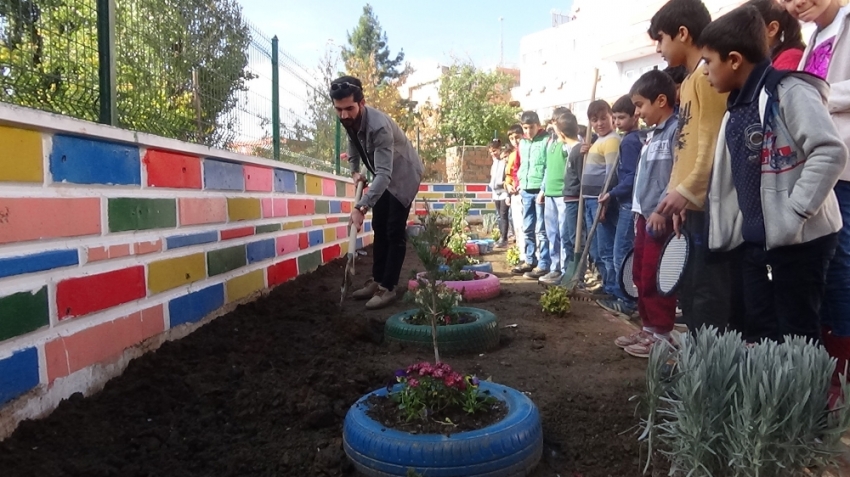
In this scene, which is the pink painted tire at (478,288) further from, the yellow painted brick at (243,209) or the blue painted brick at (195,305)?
the blue painted brick at (195,305)

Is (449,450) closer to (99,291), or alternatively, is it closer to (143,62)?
(99,291)

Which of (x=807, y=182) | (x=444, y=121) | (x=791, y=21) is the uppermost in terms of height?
(x=444, y=121)

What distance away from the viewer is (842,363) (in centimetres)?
205

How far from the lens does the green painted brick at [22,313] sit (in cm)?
181

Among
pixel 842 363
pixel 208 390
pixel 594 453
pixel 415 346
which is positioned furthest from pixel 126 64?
pixel 842 363

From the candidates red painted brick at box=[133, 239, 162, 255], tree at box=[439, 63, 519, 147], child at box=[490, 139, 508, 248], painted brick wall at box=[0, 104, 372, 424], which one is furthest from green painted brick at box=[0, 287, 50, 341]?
tree at box=[439, 63, 519, 147]

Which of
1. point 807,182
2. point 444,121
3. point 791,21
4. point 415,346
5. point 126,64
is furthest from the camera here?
point 444,121

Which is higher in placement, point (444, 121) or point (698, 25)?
point (444, 121)

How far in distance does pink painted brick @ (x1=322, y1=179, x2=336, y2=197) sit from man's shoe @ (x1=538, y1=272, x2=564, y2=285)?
2564mm

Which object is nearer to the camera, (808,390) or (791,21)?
(808,390)

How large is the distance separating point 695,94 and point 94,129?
257cm

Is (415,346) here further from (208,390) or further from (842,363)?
(842,363)

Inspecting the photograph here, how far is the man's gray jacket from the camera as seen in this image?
4.06 metres

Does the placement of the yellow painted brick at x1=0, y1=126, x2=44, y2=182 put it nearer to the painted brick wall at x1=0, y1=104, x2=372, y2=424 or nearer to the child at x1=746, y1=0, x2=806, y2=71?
the painted brick wall at x1=0, y1=104, x2=372, y2=424
